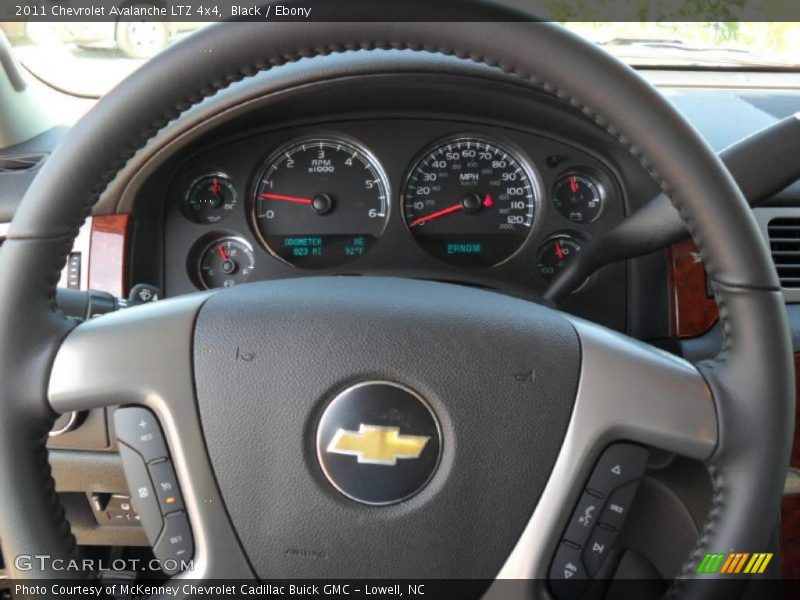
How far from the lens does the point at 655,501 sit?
1.35 meters

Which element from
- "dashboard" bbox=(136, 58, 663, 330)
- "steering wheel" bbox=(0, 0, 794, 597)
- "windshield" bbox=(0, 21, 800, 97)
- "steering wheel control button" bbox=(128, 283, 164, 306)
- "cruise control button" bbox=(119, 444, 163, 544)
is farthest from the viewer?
"windshield" bbox=(0, 21, 800, 97)

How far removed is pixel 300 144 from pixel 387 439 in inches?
45.2

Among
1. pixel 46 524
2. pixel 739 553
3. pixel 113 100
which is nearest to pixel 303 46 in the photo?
pixel 113 100

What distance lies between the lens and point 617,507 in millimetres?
1073

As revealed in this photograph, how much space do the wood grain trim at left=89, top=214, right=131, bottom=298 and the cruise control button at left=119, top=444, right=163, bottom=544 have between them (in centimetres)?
80

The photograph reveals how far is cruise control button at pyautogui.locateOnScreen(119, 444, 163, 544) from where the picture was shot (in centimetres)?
109

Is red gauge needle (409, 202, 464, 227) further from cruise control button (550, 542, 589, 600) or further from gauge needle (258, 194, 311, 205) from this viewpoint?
cruise control button (550, 542, 589, 600)

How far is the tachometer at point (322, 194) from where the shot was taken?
2.07 metres

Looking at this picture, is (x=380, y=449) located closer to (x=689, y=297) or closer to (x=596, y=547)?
(x=596, y=547)

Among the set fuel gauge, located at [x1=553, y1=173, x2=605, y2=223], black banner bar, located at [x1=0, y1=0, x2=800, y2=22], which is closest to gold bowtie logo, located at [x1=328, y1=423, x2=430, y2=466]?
black banner bar, located at [x1=0, y1=0, x2=800, y2=22]

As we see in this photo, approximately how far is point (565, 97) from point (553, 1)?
0.73 meters

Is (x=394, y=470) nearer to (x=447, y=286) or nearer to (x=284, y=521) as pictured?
(x=284, y=521)

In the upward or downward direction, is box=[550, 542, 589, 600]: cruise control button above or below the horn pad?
below

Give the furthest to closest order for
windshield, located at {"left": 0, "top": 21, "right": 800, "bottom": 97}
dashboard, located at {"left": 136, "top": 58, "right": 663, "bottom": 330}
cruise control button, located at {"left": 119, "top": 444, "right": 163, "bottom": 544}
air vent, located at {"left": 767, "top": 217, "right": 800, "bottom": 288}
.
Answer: windshield, located at {"left": 0, "top": 21, "right": 800, "bottom": 97}
dashboard, located at {"left": 136, "top": 58, "right": 663, "bottom": 330}
air vent, located at {"left": 767, "top": 217, "right": 800, "bottom": 288}
cruise control button, located at {"left": 119, "top": 444, "right": 163, "bottom": 544}
